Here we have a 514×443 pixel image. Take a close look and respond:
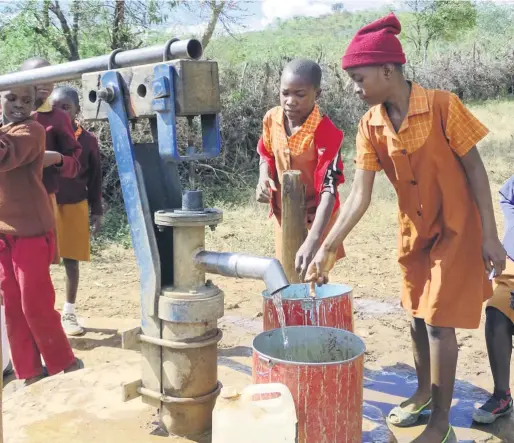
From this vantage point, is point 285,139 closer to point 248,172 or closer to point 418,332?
point 418,332

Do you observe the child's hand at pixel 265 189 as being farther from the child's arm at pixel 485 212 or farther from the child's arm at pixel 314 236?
the child's arm at pixel 485 212

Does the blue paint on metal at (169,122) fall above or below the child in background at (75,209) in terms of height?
above

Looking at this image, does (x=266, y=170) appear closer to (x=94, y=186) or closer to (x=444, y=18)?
(x=94, y=186)

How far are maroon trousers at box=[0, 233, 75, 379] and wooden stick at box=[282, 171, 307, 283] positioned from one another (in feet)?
4.19

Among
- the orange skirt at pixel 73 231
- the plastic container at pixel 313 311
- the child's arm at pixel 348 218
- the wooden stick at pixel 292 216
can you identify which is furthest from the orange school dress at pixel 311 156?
the orange skirt at pixel 73 231

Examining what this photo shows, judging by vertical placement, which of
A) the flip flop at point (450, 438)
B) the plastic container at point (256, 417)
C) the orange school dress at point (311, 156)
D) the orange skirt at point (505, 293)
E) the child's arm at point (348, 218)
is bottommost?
the flip flop at point (450, 438)

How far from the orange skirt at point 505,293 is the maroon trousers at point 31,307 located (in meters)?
2.20

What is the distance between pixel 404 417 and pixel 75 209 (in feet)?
8.64

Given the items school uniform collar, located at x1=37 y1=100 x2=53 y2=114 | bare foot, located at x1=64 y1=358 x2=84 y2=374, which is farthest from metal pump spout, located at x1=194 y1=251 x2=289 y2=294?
school uniform collar, located at x1=37 y1=100 x2=53 y2=114

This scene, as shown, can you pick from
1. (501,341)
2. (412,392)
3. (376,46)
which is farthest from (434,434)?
(376,46)

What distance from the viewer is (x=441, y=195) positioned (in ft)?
8.07

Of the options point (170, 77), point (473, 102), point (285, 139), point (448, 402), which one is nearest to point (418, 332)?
point (448, 402)

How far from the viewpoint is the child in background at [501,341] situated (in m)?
2.90

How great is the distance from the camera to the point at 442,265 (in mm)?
2447
